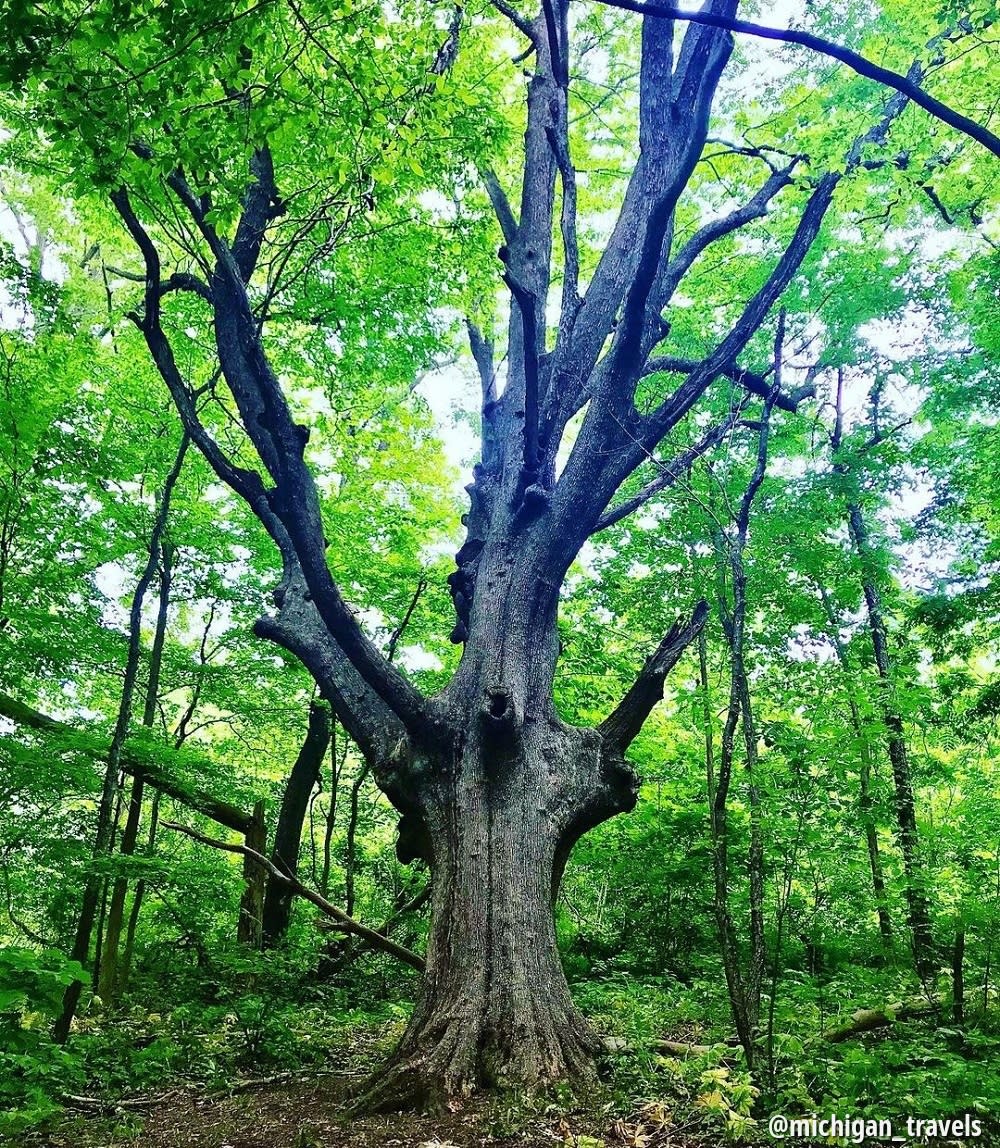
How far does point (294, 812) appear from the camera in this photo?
9.25 metres

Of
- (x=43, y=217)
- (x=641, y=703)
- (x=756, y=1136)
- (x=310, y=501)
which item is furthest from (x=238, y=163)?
(x=43, y=217)

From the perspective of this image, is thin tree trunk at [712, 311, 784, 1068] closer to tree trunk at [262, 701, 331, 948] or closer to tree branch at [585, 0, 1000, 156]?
tree branch at [585, 0, 1000, 156]

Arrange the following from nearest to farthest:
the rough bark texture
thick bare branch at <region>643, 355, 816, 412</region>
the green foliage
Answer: the green foliage → the rough bark texture → thick bare branch at <region>643, 355, 816, 412</region>

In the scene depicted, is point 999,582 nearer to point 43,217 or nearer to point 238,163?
point 238,163

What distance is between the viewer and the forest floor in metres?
2.96

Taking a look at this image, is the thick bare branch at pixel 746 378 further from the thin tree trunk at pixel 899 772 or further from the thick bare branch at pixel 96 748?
the thick bare branch at pixel 96 748

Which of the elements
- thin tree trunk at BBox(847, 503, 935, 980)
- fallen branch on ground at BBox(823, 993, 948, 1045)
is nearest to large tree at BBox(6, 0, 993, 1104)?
fallen branch on ground at BBox(823, 993, 948, 1045)

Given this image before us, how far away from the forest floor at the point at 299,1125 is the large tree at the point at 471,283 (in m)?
0.26

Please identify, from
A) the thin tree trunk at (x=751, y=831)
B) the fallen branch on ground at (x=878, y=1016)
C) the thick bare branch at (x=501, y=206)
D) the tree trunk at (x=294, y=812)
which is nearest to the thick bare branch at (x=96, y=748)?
the tree trunk at (x=294, y=812)

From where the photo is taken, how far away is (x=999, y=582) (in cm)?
596


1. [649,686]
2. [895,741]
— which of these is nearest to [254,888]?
[649,686]

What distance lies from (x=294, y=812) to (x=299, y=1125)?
6.14 meters

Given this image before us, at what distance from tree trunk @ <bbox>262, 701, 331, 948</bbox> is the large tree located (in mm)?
4357

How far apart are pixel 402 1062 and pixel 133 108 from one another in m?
4.39
